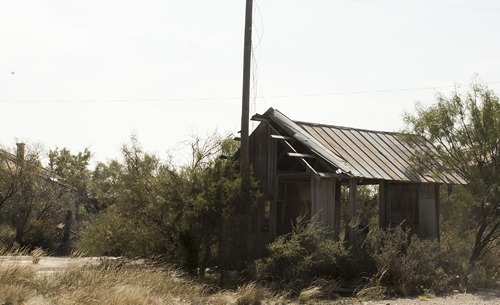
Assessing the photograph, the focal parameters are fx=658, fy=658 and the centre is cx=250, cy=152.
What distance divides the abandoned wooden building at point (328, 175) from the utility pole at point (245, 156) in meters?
0.40

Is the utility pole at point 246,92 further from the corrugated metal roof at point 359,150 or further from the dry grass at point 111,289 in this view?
the dry grass at point 111,289

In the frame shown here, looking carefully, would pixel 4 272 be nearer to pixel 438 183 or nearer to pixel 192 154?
pixel 192 154

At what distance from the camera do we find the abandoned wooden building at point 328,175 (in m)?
17.0

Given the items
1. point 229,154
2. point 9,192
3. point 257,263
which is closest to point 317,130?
point 229,154

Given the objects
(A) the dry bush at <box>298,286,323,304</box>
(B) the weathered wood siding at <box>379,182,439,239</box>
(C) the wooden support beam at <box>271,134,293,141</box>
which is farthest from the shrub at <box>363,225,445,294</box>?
(C) the wooden support beam at <box>271,134,293,141</box>

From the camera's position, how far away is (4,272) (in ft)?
42.2

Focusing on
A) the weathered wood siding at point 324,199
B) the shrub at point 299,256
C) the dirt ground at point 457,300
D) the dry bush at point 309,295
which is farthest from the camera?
the weathered wood siding at point 324,199

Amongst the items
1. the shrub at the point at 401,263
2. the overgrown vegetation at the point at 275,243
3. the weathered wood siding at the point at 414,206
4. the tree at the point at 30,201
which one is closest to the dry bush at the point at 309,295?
the overgrown vegetation at the point at 275,243

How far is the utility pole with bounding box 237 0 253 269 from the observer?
16.4m

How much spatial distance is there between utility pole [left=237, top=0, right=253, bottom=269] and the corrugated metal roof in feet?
3.95

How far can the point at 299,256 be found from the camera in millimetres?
15141

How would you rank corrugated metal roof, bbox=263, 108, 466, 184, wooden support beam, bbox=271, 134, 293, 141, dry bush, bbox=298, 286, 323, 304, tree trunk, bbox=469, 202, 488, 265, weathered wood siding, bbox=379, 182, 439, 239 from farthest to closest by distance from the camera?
1. weathered wood siding, bbox=379, 182, 439, 239
2. tree trunk, bbox=469, 202, 488, 265
3. wooden support beam, bbox=271, 134, 293, 141
4. corrugated metal roof, bbox=263, 108, 466, 184
5. dry bush, bbox=298, 286, 323, 304

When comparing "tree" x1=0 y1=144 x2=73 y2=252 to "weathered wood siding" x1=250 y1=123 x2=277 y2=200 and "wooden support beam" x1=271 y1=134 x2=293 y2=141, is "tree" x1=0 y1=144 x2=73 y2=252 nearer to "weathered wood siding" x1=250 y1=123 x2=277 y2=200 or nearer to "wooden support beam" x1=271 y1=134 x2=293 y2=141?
"weathered wood siding" x1=250 y1=123 x2=277 y2=200

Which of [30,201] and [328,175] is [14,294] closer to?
[328,175]
